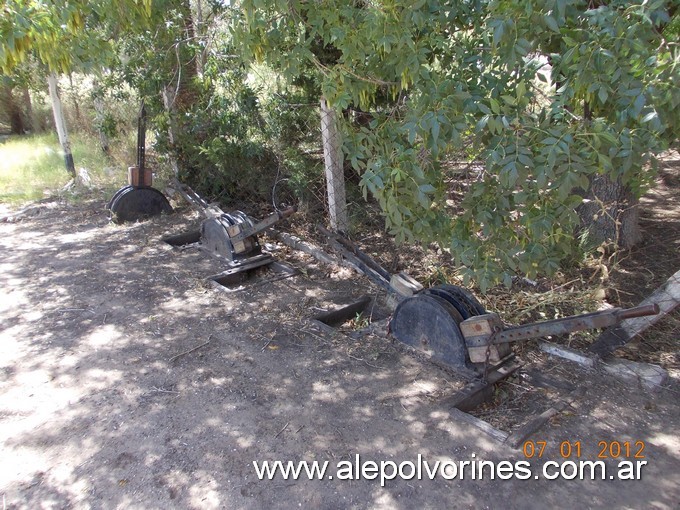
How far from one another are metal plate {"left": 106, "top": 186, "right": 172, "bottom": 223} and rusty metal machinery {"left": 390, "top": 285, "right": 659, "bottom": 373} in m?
4.74

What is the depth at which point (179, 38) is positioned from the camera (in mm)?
6703

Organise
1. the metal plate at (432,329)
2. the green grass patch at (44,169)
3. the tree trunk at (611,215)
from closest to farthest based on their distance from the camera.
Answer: the metal plate at (432,329) < the tree trunk at (611,215) < the green grass patch at (44,169)

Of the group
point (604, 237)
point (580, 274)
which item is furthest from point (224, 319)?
point (604, 237)

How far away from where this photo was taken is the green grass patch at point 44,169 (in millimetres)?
9188

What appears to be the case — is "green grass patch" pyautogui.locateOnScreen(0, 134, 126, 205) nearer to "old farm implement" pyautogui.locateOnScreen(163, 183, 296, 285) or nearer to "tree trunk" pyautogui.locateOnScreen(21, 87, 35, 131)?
"old farm implement" pyautogui.locateOnScreen(163, 183, 296, 285)

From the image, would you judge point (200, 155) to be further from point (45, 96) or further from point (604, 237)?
point (45, 96)

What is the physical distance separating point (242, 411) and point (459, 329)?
5.00 ft

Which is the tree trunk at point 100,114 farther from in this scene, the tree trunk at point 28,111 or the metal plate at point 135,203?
the tree trunk at point 28,111

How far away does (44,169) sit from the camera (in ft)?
34.3

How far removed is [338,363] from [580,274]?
8.43ft

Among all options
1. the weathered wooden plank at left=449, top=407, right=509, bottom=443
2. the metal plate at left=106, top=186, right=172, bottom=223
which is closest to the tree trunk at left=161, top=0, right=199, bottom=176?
the metal plate at left=106, top=186, right=172, bottom=223

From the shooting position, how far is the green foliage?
79.5 inches

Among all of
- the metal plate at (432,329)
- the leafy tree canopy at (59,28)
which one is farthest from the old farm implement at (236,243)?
the leafy tree canopy at (59,28)
